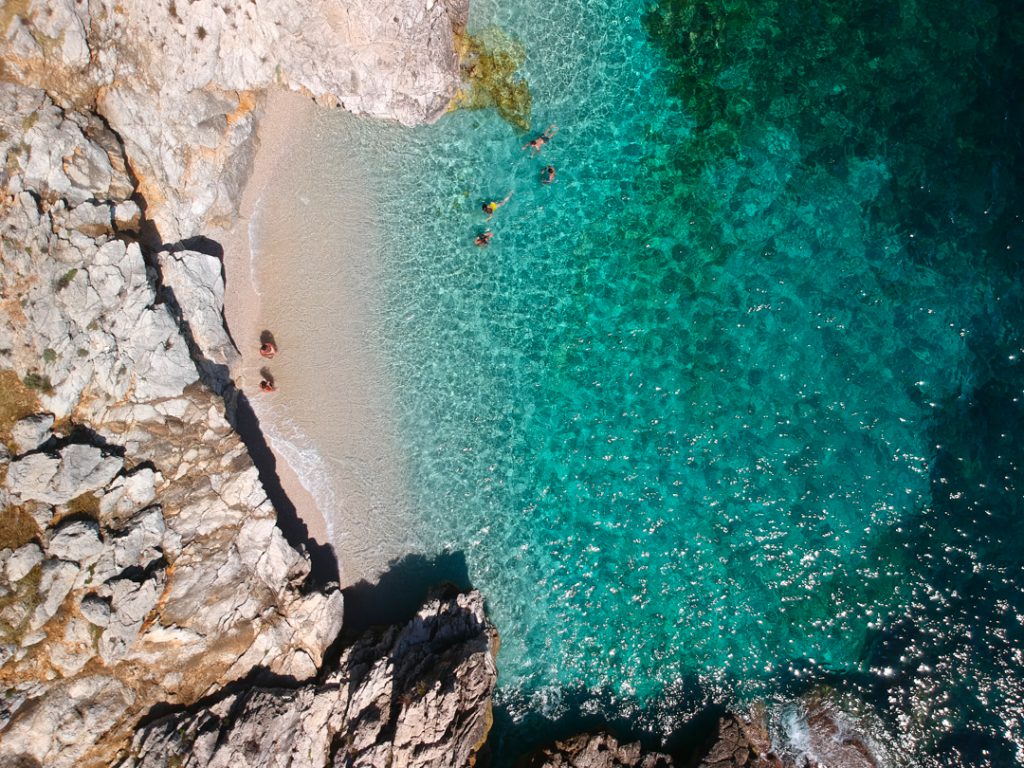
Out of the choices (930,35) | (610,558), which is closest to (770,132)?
(930,35)

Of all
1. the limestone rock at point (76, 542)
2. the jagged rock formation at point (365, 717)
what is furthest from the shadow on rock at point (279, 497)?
the limestone rock at point (76, 542)

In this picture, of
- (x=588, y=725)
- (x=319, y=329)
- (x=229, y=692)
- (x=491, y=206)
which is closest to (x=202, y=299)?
(x=319, y=329)

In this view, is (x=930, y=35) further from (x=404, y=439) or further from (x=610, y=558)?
(x=404, y=439)

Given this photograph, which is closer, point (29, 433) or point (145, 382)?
point (29, 433)

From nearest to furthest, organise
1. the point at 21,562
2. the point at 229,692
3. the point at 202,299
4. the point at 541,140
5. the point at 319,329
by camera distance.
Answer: the point at 21,562 → the point at 229,692 → the point at 202,299 → the point at 319,329 → the point at 541,140

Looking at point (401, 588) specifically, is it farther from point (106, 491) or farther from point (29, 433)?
point (29, 433)

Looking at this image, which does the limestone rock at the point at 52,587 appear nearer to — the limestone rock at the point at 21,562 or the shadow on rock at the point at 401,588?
the limestone rock at the point at 21,562
